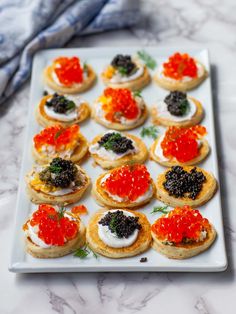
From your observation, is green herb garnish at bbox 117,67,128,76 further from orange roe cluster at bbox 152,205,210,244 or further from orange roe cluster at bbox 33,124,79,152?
orange roe cluster at bbox 152,205,210,244

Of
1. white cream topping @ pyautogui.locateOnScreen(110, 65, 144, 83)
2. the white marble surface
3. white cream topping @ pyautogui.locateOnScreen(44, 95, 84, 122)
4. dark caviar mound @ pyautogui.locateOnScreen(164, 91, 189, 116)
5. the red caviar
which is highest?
white cream topping @ pyautogui.locateOnScreen(44, 95, 84, 122)

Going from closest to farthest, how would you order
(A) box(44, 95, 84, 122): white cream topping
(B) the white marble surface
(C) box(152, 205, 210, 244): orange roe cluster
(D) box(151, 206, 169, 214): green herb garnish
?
(B) the white marble surface → (C) box(152, 205, 210, 244): orange roe cluster → (D) box(151, 206, 169, 214): green herb garnish → (A) box(44, 95, 84, 122): white cream topping

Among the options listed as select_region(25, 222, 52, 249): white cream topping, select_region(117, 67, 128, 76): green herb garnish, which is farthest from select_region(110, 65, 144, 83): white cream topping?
select_region(25, 222, 52, 249): white cream topping

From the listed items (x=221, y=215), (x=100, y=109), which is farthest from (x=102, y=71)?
(x=221, y=215)

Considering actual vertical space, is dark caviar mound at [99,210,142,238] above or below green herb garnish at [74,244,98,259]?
above

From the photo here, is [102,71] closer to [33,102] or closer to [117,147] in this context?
[33,102]

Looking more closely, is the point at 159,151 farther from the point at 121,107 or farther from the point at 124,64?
the point at 124,64
